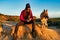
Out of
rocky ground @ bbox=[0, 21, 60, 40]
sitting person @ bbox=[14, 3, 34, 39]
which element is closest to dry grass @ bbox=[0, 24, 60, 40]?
rocky ground @ bbox=[0, 21, 60, 40]

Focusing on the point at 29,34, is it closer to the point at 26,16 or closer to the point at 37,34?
the point at 37,34

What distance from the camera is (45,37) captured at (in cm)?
1479

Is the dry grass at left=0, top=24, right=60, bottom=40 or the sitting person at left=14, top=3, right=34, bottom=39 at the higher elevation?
the sitting person at left=14, top=3, right=34, bottom=39

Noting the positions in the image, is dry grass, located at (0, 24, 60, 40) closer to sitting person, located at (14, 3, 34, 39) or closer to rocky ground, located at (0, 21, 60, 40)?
rocky ground, located at (0, 21, 60, 40)

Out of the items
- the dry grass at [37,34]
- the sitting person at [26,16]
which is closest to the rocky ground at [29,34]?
the dry grass at [37,34]

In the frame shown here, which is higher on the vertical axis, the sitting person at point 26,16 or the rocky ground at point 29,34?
the sitting person at point 26,16

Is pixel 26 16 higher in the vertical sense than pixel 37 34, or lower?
higher

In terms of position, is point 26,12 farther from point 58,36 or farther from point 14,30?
point 58,36

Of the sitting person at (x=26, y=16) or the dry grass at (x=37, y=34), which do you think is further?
the dry grass at (x=37, y=34)

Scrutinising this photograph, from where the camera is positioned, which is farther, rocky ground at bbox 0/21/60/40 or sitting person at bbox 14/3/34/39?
rocky ground at bbox 0/21/60/40

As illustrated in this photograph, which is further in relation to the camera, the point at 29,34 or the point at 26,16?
the point at 29,34

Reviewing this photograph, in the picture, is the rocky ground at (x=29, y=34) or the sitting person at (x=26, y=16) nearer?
the sitting person at (x=26, y=16)

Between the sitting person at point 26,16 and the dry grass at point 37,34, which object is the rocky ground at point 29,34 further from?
the sitting person at point 26,16

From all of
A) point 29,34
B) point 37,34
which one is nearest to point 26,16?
point 29,34
